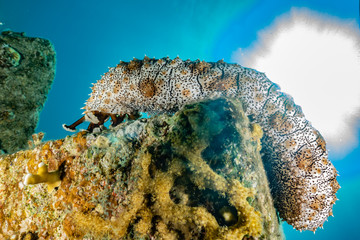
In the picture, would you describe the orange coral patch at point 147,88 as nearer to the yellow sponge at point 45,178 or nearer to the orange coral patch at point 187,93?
the orange coral patch at point 187,93

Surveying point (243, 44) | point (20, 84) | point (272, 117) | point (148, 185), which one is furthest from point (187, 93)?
point (243, 44)

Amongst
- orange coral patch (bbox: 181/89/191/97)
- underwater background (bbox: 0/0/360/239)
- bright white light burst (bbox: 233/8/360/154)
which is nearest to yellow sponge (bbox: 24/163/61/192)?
orange coral patch (bbox: 181/89/191/97)

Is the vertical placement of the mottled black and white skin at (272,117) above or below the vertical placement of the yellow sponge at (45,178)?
above

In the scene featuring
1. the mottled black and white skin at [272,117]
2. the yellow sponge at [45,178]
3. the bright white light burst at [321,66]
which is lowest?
the yellow sponge at [45,178]

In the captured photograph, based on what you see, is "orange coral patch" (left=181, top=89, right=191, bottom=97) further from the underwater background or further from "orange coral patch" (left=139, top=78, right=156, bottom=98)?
the underwater background

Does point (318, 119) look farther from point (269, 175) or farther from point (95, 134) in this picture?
point (95, 134)

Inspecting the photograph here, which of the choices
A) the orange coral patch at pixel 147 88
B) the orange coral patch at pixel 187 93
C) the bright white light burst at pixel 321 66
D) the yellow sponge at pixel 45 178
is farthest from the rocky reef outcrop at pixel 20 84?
the bright white light burst at pixel 321 66

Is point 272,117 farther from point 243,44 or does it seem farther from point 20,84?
point 243,44
